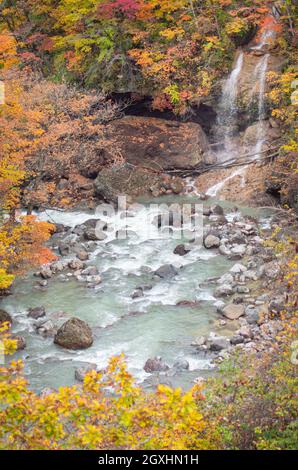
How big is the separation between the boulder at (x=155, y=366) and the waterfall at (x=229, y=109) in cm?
1384

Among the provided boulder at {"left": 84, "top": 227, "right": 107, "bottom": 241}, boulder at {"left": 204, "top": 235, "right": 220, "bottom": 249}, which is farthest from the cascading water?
boulder at {"left": 84, "top": 227, "right": 107, "bottom": 241}

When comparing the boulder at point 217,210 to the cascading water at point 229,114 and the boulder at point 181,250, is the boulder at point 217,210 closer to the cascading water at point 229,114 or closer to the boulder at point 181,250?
the cascading water at point 229,114

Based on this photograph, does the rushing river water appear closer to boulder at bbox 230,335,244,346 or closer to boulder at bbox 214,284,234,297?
boulder at bbox 214,284,234,297

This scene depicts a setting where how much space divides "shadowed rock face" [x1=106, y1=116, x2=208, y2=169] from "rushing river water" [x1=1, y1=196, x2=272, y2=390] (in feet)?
18.7

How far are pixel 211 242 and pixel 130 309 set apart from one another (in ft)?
15.2

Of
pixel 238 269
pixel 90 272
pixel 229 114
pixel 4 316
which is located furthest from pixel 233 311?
pixel 229 114

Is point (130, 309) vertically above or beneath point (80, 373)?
beneath

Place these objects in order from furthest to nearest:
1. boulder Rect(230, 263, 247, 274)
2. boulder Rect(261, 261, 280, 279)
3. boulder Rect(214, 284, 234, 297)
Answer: boulder Rect(230, 263, 247, 274)
boulder Rect(214, 284, 234, 297)
boulder Rect(261, 261, 280, 279)

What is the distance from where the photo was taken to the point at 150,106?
79.0 ft

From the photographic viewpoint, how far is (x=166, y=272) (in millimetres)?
15984

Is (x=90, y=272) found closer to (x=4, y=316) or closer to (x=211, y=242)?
(x=4, y=316)

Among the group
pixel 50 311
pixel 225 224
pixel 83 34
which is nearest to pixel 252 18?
pixel 83 34

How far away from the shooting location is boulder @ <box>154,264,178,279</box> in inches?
627

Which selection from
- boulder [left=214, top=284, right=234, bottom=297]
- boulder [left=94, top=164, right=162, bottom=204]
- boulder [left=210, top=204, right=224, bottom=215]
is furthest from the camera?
boulder [left=94, top=164, right=162, bottom=204]
